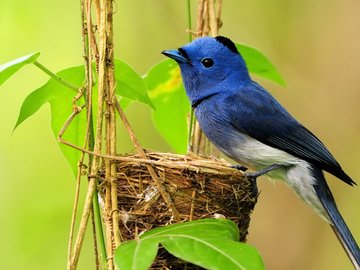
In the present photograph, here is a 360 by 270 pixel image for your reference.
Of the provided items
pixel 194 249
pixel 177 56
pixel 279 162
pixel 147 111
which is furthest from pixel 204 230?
pixel 147 111

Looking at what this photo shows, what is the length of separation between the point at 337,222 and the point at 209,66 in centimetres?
92

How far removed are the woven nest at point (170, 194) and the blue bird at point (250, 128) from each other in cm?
48

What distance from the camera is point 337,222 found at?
10.4ft

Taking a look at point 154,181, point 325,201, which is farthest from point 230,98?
point 154,181

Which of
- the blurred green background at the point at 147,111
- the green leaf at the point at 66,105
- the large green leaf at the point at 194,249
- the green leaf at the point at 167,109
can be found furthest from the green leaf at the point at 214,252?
the blurred green background at the point at 147,111

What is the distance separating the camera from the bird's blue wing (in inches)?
129

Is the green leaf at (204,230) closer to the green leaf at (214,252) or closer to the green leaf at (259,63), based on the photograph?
the green leaf at (214,252)

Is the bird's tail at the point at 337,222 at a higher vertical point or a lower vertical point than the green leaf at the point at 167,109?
lower

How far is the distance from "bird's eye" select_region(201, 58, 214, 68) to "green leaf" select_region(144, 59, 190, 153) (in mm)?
143

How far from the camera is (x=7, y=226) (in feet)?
16.9

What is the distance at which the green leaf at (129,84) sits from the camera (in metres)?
2.69

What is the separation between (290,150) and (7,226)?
8.43 feet

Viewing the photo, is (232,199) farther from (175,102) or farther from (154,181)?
(175,102)

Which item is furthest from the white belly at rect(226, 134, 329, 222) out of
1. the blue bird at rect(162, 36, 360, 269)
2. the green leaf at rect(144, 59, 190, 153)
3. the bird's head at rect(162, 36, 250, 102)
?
the bird's head at rect(162, 36, 250, 102)
